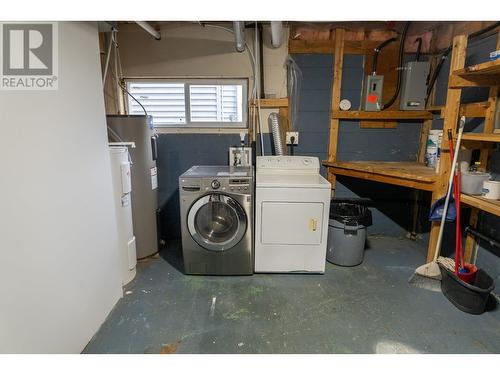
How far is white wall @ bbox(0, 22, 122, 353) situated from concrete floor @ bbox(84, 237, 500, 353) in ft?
1.10

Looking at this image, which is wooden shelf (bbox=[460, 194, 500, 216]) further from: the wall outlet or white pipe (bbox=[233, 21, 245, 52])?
white pipe (bbox=[233, 21, 245, 52])

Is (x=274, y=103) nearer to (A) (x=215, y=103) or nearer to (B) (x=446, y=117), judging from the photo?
(A) (x=215, y=103)

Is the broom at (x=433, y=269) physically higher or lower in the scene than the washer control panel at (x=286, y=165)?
lower

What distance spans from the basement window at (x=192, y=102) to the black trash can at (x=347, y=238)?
1489mm

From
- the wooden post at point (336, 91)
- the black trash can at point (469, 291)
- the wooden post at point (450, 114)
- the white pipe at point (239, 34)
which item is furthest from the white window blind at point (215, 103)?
the black trash can at point (469, 291)

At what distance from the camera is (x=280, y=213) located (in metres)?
2.32

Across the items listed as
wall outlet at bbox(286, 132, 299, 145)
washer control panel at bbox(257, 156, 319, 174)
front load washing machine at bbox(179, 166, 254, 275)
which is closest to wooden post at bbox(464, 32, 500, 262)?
washer control panel at bbox(257, 156, 319, 174)

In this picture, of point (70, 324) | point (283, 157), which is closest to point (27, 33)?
point (70, 324)

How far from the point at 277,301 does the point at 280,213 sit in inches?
27.5

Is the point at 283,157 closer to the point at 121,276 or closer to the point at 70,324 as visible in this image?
the point at 121,276

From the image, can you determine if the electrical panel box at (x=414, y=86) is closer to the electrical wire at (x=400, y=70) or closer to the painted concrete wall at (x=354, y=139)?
the electrical wire at (x=400, y=70)

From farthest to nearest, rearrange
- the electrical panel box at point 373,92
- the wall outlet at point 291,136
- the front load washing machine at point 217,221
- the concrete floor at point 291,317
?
the wall outlet at point 291,136, the electrical panel box at point 373,92, the front load washing machine at point 217,221, the concrete floor at point 291,317

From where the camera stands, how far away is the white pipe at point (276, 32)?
2247 mm

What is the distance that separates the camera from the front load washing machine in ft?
7.33
